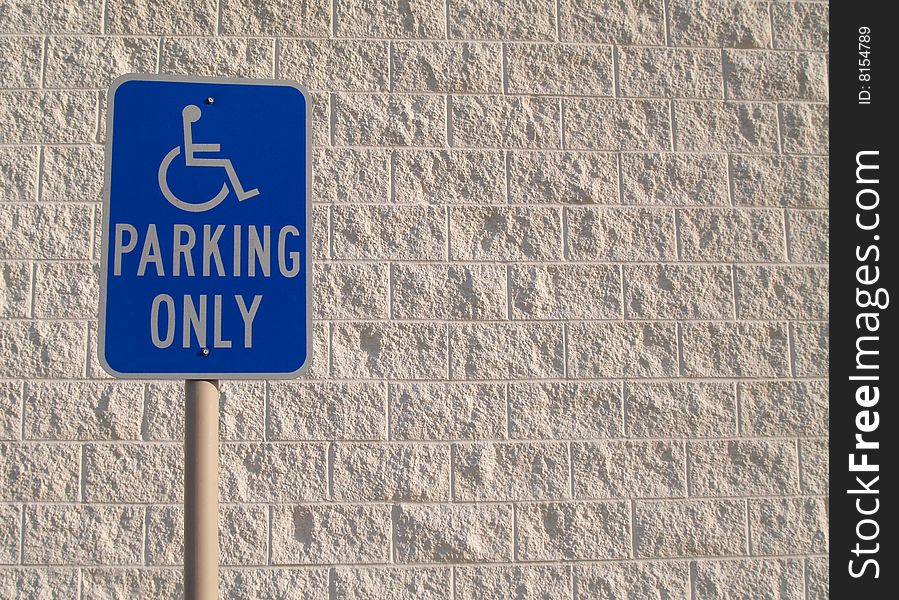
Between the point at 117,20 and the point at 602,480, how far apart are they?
2528mm

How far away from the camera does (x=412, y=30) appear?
13.2 ft

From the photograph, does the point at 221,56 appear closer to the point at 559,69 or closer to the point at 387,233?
the point at 387,233

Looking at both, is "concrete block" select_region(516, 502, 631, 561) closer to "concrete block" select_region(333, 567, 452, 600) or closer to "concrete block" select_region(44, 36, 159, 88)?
"concrete block" select_region(333, 567, 452, 600)

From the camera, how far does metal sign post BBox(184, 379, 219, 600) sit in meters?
2.00

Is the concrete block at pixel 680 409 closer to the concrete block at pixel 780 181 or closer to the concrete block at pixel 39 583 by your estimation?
the concrete block at pixel 780 181

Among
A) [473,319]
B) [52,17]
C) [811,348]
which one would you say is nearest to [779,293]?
[811,348]

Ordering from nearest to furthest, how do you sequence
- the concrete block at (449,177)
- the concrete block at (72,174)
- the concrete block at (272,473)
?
the concrete block at (272,473)
the concrete block at (72,174)
the concrete block at (449,177)

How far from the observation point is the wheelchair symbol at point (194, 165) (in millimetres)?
2125

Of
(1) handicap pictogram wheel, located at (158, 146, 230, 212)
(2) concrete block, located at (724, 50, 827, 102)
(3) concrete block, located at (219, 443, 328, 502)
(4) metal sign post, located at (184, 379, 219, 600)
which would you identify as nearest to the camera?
(4) metal sign post, located at (184, 379, 219, 600)

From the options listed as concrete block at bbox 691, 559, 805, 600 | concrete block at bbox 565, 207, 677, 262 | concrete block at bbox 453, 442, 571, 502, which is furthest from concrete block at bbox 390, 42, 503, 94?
concrete block at bbox 691, 559, 805, 600

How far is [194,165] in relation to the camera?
2166 millimetres

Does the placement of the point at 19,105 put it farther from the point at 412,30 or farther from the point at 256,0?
the point at 412,30

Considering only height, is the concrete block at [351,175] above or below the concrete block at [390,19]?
below

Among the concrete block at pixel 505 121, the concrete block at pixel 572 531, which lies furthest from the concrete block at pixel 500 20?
the concrete block at pixel 572 531
